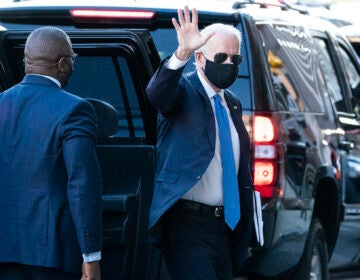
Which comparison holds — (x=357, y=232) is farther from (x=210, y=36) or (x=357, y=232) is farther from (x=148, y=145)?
(x=210, y=36)

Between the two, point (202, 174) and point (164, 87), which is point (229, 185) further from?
point (164, 87)

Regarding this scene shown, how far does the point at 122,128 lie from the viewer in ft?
21.0

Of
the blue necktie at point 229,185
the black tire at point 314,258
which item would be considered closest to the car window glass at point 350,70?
the black tire at point 314,258

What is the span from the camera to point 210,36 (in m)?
5.40

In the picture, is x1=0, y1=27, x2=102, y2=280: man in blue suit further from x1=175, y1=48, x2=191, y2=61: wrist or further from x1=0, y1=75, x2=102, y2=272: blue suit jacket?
x1=175, y1=48, x2=191, y2=61: wrist

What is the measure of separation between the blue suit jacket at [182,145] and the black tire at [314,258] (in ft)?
5.78

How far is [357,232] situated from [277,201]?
2.05 metres

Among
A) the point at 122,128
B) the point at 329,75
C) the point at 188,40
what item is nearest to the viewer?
the point at 188,40

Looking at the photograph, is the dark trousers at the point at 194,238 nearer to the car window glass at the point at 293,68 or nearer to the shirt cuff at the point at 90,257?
the shirt cuff at the point at 90,257

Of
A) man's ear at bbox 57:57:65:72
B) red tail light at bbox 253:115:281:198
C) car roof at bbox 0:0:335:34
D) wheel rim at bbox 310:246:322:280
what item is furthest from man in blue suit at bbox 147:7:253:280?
wheel rim at bbox 310:246:322:280

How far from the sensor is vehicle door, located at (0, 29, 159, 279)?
5.73 m

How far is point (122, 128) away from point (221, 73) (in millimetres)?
846

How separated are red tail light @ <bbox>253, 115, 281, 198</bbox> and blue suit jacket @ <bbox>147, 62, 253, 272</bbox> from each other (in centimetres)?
96

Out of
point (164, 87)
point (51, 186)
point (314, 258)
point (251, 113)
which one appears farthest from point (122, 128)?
point (314, 258)
